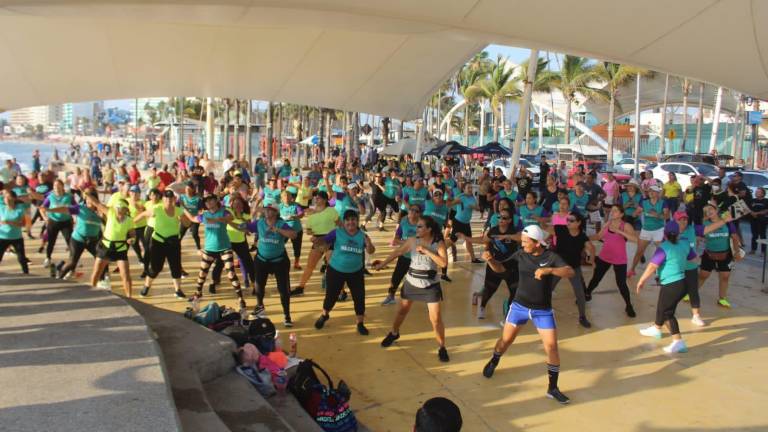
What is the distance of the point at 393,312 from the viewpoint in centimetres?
829

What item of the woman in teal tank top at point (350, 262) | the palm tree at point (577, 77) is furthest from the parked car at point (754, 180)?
the palm tree at point (577, 77)

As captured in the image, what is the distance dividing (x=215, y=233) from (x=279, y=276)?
1254 millimetres

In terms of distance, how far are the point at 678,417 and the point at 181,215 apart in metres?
7.02

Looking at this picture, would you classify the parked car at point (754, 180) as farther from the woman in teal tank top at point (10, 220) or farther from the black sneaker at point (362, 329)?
the woman in teal tank top at point (10, 220)

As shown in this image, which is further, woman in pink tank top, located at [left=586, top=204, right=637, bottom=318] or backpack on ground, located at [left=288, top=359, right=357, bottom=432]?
woman in pink tank top, located at [left=586, top=204, right=637, bottom=318]

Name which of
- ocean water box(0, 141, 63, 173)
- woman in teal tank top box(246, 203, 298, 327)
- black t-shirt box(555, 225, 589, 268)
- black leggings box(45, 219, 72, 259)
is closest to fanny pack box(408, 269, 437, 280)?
woman in teal tank top box(246, 203, 298, 327)

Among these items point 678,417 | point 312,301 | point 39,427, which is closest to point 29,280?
point 312,301

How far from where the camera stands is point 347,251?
7211 millimetres

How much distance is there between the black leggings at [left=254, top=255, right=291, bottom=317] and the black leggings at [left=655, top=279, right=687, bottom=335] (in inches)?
177

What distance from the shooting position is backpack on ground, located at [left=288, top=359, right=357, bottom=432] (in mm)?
4723

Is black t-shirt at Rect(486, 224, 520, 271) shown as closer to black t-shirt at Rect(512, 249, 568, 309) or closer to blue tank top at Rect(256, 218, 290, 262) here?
black t-shirt at Rect(512, 249, 568, 309)

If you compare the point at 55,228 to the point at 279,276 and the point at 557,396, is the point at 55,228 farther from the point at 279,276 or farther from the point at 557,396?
the point at 557,396

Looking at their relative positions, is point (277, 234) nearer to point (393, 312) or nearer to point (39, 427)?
point (393, 312)

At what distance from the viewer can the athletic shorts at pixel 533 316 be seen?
5.54 metres
